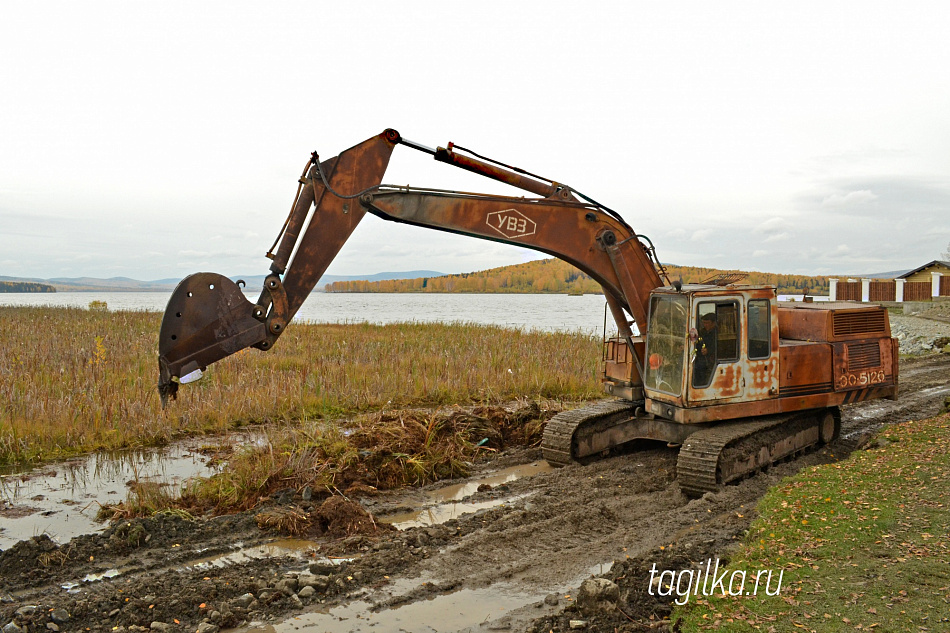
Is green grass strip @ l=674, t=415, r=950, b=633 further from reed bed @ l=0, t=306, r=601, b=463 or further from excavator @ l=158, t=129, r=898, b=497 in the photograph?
reed bed @ l=0, t=306, r=601, b=463

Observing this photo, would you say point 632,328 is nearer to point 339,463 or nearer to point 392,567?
point 339,463

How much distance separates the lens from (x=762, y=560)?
479 cm

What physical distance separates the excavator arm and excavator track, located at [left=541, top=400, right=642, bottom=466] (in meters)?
1.64

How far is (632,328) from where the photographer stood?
26.1ft

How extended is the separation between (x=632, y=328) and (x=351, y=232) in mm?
3798

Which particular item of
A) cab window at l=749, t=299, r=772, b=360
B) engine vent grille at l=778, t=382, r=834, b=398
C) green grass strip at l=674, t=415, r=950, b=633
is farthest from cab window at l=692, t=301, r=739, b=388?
green grass strip at l=674, t=415, r=950, b=633

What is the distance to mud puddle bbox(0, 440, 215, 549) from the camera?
5926 millimetres

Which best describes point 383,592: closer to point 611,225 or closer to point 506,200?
point 506,200

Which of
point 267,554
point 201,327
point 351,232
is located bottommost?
point 267,554

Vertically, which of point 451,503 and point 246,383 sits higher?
point 246,383

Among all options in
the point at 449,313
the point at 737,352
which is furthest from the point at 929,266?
the point at 737,352

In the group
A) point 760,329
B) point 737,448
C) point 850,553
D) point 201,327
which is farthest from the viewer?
point 760,329

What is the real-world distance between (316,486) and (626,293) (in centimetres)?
398

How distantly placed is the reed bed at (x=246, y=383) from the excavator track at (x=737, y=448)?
190 inches
